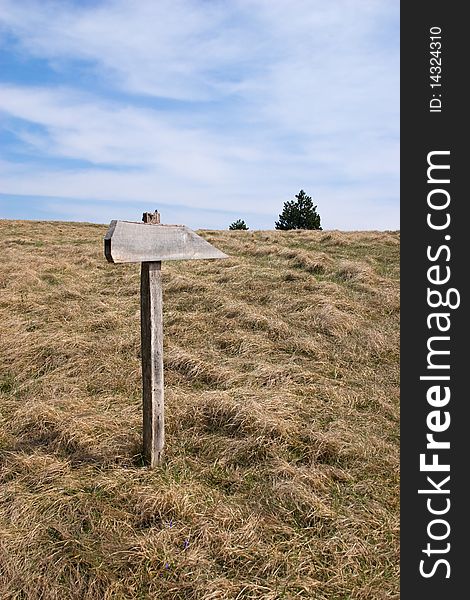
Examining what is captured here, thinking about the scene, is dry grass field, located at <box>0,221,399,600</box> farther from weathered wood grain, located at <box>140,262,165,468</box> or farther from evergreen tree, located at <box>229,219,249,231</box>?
evergreen tree, located at <box>229,219,249,231</box>

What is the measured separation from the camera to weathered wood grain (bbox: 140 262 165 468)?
3729 mm

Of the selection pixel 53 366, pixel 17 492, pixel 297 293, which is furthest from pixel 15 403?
pixel 297 293

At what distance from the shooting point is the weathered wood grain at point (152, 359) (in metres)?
3.73

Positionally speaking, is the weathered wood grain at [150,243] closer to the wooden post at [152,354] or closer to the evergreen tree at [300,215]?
the wooden post at [152,354]

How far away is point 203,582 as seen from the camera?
8.96 feet

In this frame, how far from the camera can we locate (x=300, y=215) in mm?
41781

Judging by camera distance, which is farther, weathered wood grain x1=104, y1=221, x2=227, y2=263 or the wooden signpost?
the wooden signpost

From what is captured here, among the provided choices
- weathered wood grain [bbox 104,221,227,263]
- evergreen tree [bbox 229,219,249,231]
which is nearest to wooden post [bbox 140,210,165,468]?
weathered wood grain [bbox 104,221,227,263]

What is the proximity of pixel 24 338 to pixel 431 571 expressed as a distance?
599cm

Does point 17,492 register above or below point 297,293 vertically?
below

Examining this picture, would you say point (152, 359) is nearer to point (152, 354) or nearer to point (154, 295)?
point (152, 354)

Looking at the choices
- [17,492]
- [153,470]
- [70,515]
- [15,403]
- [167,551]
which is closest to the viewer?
[167,551]

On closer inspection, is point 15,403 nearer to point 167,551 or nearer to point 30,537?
point 30,537

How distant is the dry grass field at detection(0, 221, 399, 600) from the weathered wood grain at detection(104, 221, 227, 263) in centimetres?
173
